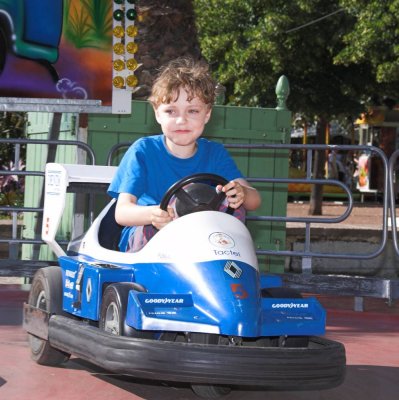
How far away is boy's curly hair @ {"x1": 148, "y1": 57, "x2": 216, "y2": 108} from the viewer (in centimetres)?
559

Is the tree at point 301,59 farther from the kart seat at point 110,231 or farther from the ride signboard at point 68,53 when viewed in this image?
the kart seat at point 110,231

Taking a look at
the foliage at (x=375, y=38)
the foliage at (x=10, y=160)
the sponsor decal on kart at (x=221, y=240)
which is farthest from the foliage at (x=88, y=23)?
the foliage at (x=375, y=38)

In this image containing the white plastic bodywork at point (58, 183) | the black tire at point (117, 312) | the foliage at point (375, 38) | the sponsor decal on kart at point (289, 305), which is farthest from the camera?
the foliage at point (375, 38)

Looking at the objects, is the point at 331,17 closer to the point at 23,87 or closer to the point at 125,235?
the point at 23,87

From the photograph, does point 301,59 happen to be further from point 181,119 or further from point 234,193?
A: point 234,193

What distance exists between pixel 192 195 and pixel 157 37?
21.2ft

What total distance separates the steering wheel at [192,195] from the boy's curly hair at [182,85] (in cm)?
52

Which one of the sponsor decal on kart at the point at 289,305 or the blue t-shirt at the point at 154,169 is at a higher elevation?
the blue t-shirt at the point at 154,169

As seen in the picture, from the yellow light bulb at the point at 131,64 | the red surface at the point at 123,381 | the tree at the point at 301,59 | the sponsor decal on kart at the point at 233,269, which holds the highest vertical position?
the tree at the point at 301,59

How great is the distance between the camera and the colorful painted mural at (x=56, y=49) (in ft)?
33.5

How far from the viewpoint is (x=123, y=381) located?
19.4 feet

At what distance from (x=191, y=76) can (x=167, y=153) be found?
424 millimetres

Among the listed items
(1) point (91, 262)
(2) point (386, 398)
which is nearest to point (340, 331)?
(2) point (386, 398)

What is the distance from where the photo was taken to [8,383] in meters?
5.72
